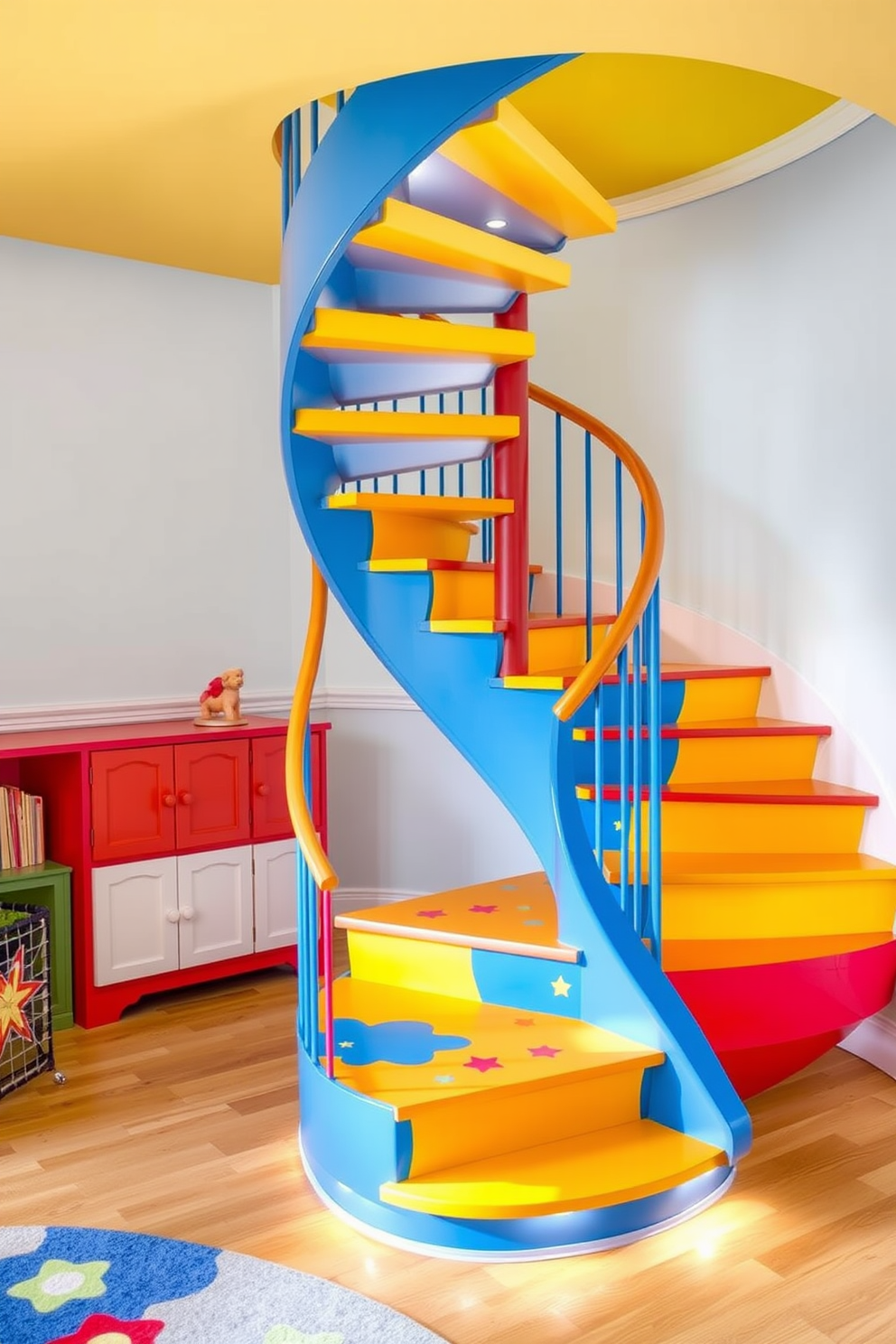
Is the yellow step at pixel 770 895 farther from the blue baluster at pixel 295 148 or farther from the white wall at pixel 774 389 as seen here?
the blue baluster at pixel 295 148

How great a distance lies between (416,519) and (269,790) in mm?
1235

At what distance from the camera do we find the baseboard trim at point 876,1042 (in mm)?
3293

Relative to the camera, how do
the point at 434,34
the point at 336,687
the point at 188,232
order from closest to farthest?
the point at 434,34 → the point at 188,232 → the point at 336,687

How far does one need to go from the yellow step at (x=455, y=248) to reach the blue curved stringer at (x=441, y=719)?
0.07 metres

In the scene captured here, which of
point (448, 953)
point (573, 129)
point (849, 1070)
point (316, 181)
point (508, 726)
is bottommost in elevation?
point (849, 1070)

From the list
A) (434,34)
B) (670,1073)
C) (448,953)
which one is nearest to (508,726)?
(448,953)

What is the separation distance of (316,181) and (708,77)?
128 cm

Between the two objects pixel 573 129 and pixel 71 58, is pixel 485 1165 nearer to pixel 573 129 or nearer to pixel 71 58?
pixel 71 58

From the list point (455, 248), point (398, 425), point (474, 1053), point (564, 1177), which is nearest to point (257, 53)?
point (455, 248)

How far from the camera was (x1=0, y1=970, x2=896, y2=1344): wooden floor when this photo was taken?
2186 millimetres

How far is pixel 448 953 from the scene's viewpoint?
9.89 ft

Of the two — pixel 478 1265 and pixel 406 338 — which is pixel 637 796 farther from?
pixel 406 338

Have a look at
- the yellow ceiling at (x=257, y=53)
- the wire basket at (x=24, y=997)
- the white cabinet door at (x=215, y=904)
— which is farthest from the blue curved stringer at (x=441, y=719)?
the white cabinet door at (x=215, y=904)

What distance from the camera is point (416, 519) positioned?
11.3 feet
